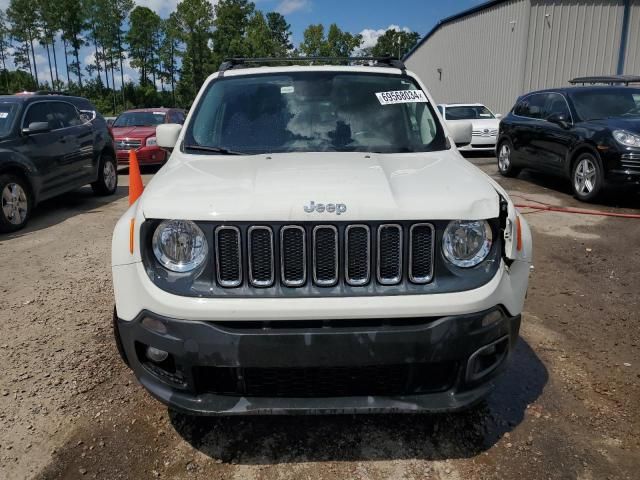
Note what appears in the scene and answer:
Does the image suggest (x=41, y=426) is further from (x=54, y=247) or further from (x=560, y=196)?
(x=560, y=196)

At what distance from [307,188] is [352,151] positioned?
970mm

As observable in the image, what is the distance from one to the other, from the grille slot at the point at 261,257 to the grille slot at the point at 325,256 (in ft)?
0.60

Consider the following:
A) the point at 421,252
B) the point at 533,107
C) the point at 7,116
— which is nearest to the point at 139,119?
the point at 7,116

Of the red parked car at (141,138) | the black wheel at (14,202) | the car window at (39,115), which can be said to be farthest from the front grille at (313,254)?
the red parked car at (141,138)

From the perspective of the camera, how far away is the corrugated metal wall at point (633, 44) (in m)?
19.8

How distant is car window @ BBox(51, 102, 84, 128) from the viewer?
8.95 m

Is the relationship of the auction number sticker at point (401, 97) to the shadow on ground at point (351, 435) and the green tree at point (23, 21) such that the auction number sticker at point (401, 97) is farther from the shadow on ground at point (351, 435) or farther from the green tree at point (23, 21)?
the green tree at point (23, 21)

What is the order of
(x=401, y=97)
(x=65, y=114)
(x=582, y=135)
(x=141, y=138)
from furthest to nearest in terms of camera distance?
(x=141, y=138) < (x=65, y=114) < (x=582, y=135) < (x=401, y=97)

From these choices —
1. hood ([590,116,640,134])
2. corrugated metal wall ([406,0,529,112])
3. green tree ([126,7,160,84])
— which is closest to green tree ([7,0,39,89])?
green tree ([126,7,160,84])

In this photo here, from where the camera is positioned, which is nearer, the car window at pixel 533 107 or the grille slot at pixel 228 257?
the grille slot at pixel 228 257

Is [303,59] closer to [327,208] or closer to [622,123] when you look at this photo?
[327,208]

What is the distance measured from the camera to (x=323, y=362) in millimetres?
2277

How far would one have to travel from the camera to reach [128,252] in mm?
2473

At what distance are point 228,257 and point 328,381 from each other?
27.0 inches
